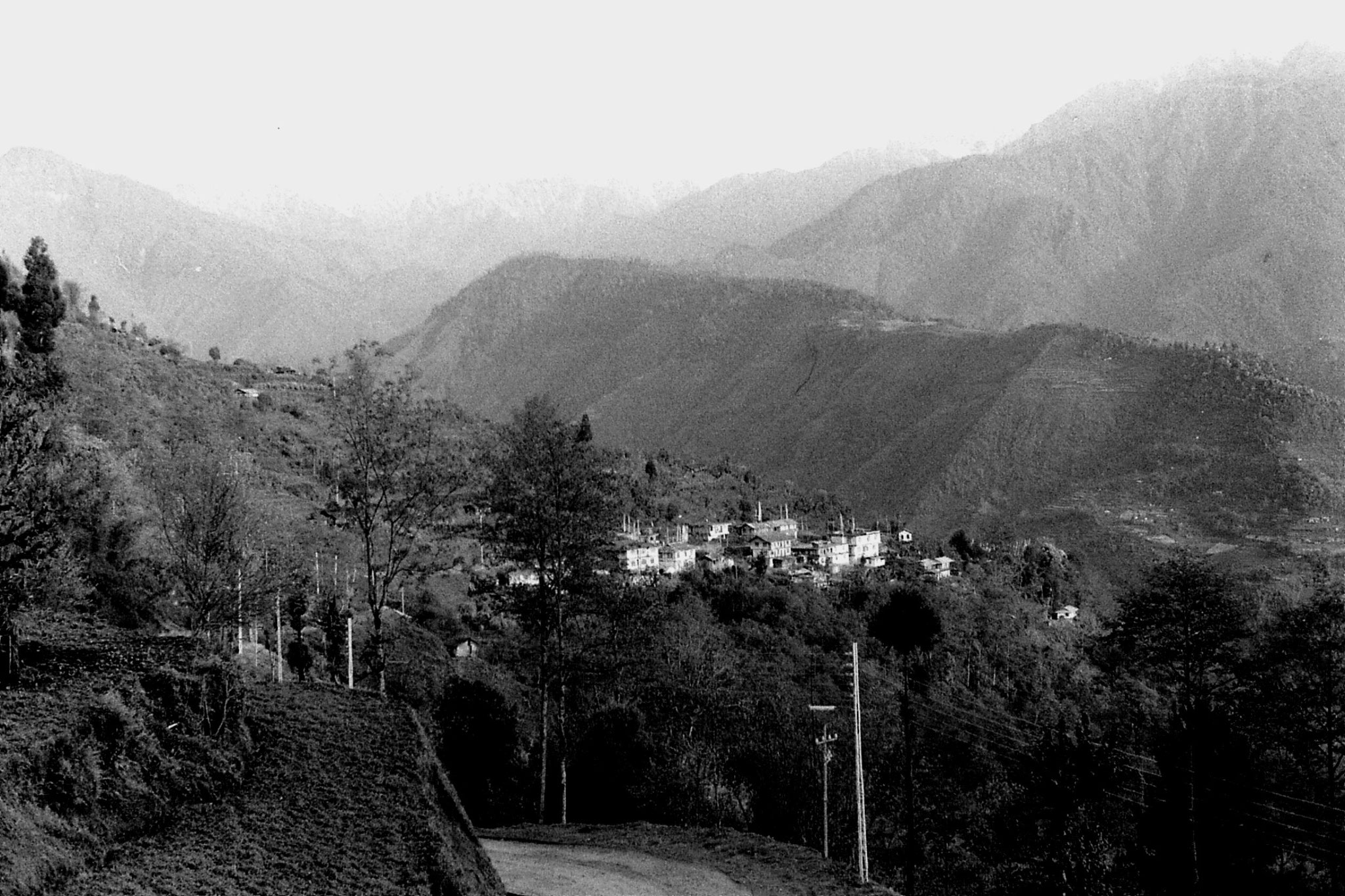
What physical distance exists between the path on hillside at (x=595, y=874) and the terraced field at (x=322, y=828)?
10.7ft

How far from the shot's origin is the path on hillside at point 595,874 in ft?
41.8

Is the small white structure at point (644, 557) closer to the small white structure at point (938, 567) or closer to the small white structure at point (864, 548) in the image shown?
the small white structure at point (864, 548)

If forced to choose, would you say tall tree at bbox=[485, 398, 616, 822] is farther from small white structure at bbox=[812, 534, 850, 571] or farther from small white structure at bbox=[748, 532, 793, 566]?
small white structure at bbox=[812, 534, 850, 571]

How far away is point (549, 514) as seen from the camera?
17.9 meters

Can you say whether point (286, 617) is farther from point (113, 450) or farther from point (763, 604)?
point (763, 604)

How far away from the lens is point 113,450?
33.2 metres

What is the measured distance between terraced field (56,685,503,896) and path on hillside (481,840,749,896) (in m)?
3.26

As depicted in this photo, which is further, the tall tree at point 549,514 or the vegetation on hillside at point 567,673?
the tall tree at point 549,514

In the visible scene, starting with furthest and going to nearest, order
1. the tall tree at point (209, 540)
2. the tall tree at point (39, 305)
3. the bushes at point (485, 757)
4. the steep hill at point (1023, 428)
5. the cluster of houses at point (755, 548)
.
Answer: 1. the steep hill at point (1023, 428)
2. the cluster of houses at point (755, 548)
3. the tall tree at point (39, 305)
4. the bushes at point (485, 757)
5. the tall tree at point (209, 540)

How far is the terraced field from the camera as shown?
7.27 m

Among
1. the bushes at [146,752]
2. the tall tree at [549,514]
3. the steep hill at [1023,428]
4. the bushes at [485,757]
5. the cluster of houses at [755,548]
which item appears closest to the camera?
the bushes at [146,752]

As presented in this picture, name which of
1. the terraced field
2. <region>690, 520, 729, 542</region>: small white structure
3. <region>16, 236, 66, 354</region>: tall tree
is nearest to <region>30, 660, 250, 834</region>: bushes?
the terraced field

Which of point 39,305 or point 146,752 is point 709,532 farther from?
point 146,752

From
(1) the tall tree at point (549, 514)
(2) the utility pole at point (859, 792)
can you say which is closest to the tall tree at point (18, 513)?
(1) the tall tree at point (549, 514)
